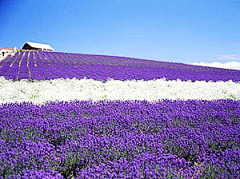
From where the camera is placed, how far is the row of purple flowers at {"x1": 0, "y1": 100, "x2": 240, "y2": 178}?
97.6 inches

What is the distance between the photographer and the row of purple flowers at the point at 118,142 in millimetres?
2479

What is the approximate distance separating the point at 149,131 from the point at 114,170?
1355 millimetres

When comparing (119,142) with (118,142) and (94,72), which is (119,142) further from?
(94,72)

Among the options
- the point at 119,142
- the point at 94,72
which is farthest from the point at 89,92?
the point at 94,72

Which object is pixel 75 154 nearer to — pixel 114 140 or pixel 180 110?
pixel 114 140

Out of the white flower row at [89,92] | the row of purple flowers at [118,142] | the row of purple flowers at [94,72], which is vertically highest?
the row of purple flowers at [94,72]

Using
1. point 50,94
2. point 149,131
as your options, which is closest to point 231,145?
point 149,131

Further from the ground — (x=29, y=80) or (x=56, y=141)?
(x=29, y=80)

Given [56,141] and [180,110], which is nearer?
[56,141]

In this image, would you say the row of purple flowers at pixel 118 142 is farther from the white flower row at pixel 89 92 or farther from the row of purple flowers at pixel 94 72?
the row of purple flowers at pixel 94 72

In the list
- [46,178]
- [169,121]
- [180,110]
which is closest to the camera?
[46,178]

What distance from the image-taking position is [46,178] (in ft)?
7.16

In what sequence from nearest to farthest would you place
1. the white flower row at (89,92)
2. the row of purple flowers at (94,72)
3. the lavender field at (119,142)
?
the lavender field at (119,142) < the white flower row at (89,92) < the row of purple flowers at (94,72)

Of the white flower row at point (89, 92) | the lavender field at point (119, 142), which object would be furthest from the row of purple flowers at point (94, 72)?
the lavender field at point (119, 142)
